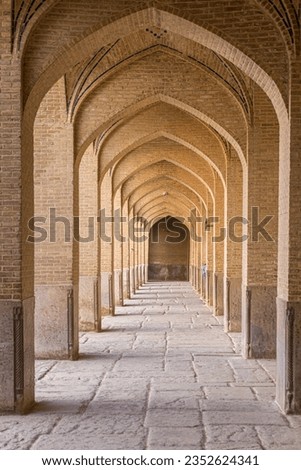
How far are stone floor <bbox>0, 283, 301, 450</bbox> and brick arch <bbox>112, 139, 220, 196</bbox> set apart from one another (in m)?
5.61

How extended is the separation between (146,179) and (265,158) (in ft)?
33.1

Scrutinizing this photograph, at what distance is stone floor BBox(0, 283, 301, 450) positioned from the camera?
5312 millimetres

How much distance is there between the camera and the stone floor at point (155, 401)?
531cm

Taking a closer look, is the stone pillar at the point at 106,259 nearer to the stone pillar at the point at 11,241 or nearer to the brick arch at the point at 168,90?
the brick arch at the point at 168,90

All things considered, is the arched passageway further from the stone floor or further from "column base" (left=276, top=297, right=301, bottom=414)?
"column base" (left=276, top=297, right=301, bottom=414)

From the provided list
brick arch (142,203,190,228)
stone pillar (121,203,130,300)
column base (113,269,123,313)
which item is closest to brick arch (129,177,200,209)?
stone pillar (121,203,130,300)

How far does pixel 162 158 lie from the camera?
628 inches

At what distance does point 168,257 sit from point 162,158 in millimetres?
20699

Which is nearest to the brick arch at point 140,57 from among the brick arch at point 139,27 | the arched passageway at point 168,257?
the brick arch at point 139,27

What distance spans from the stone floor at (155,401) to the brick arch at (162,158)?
5613 mm

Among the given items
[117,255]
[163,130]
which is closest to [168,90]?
[163,130]

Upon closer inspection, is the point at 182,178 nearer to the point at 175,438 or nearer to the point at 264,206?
the point at 264,206
